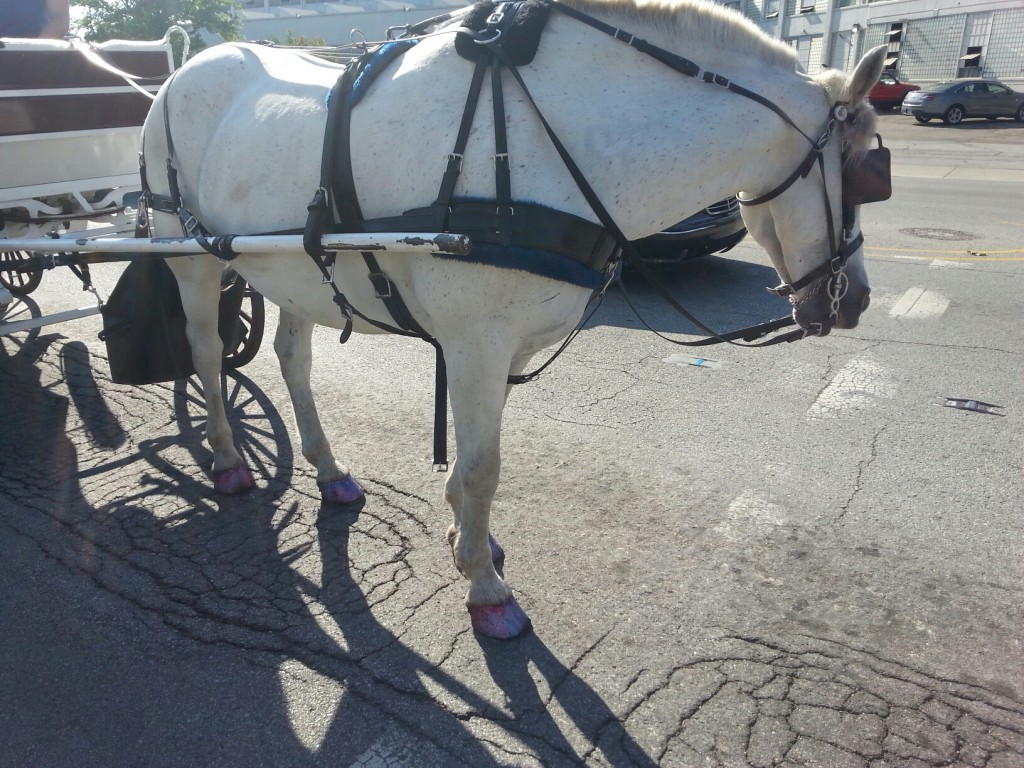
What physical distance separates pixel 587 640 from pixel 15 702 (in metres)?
2.03

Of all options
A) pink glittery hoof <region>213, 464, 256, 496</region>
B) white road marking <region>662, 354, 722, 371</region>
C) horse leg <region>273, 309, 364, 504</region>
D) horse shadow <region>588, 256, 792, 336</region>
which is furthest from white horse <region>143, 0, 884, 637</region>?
horse shadow <region>588, 256, 792, 336</region>

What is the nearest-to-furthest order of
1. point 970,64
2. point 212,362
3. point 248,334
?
point 212,362, point 248,334, point 970,64

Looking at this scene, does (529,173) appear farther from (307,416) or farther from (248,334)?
→ (248,334)

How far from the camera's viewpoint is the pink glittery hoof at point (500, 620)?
3064mm

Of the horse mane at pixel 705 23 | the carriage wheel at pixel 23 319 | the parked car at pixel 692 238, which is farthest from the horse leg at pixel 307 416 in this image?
the parked car at pixel 692 238

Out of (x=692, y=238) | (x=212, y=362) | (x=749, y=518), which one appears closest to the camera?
(x=749, y=518)

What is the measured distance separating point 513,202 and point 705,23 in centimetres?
87

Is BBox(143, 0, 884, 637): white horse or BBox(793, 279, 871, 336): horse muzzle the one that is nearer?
BBox(143, 0, 884, 637): white horse

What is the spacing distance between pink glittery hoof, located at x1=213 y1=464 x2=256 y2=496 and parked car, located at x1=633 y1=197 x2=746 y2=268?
459 centimetres

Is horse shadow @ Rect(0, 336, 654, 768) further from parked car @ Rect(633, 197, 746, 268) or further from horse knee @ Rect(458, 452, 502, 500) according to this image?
parked car @ Rect(633, 197, 746, 268)

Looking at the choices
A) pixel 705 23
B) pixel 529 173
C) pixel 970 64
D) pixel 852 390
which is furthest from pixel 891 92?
pixel 529 173

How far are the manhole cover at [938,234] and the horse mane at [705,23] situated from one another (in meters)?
8.35

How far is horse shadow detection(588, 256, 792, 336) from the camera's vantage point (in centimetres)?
693

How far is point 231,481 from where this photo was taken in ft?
13.9
